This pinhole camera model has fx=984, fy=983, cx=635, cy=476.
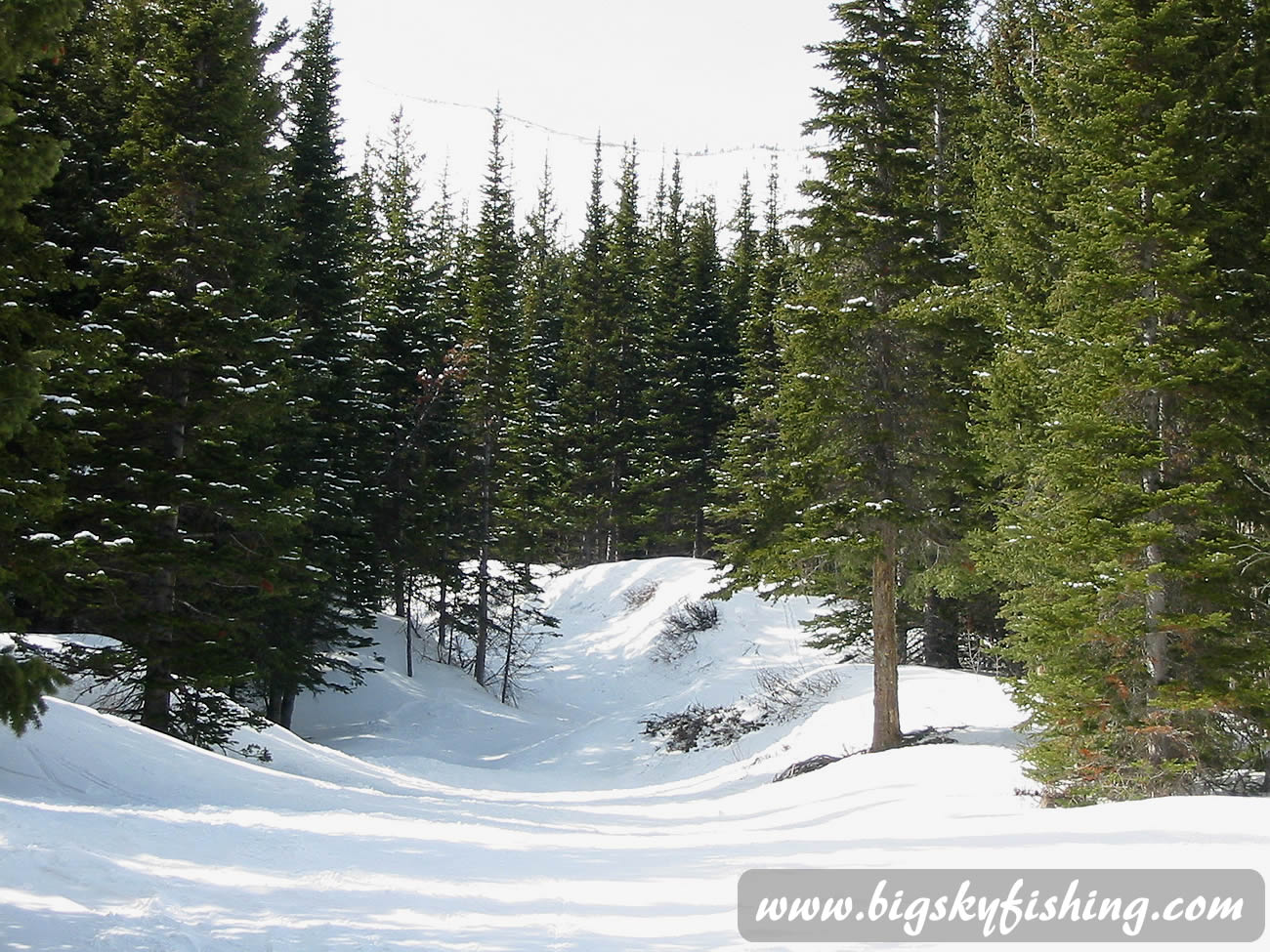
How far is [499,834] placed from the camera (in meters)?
11.1

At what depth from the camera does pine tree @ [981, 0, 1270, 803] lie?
11.2 meters

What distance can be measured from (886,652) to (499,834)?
9.14 m

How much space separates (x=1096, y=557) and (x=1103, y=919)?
706 centimetres

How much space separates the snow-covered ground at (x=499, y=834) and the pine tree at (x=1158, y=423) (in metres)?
1.89

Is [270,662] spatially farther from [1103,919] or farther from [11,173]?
[1103,919]

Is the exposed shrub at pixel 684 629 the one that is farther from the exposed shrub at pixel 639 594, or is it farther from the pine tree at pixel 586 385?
the pine tree at pixel 586 385

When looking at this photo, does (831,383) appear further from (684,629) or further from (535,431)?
(535,431)

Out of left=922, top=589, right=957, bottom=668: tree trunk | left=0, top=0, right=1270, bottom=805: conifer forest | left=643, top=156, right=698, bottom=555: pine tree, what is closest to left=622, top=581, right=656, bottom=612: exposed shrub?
left=643, top=156, right=698, bottom=555: pine tree

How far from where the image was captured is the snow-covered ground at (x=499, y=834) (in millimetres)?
6602

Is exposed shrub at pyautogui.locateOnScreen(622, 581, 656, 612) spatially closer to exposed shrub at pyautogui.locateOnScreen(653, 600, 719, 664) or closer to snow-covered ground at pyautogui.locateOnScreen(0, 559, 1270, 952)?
exposed shrub at pyautogui.locateOnScreen(653, 600, 719, 664)

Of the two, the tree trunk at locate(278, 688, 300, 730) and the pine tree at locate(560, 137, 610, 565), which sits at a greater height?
the pine tree at locate(560, 137, 610, 565)

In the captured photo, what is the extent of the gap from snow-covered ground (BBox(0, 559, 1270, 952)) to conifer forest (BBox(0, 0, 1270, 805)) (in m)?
1.42

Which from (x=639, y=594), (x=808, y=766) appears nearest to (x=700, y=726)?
(x=808, y=766)

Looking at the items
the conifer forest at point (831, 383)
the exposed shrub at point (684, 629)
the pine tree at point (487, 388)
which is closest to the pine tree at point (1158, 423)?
the conifer forest at point (831, 383)
